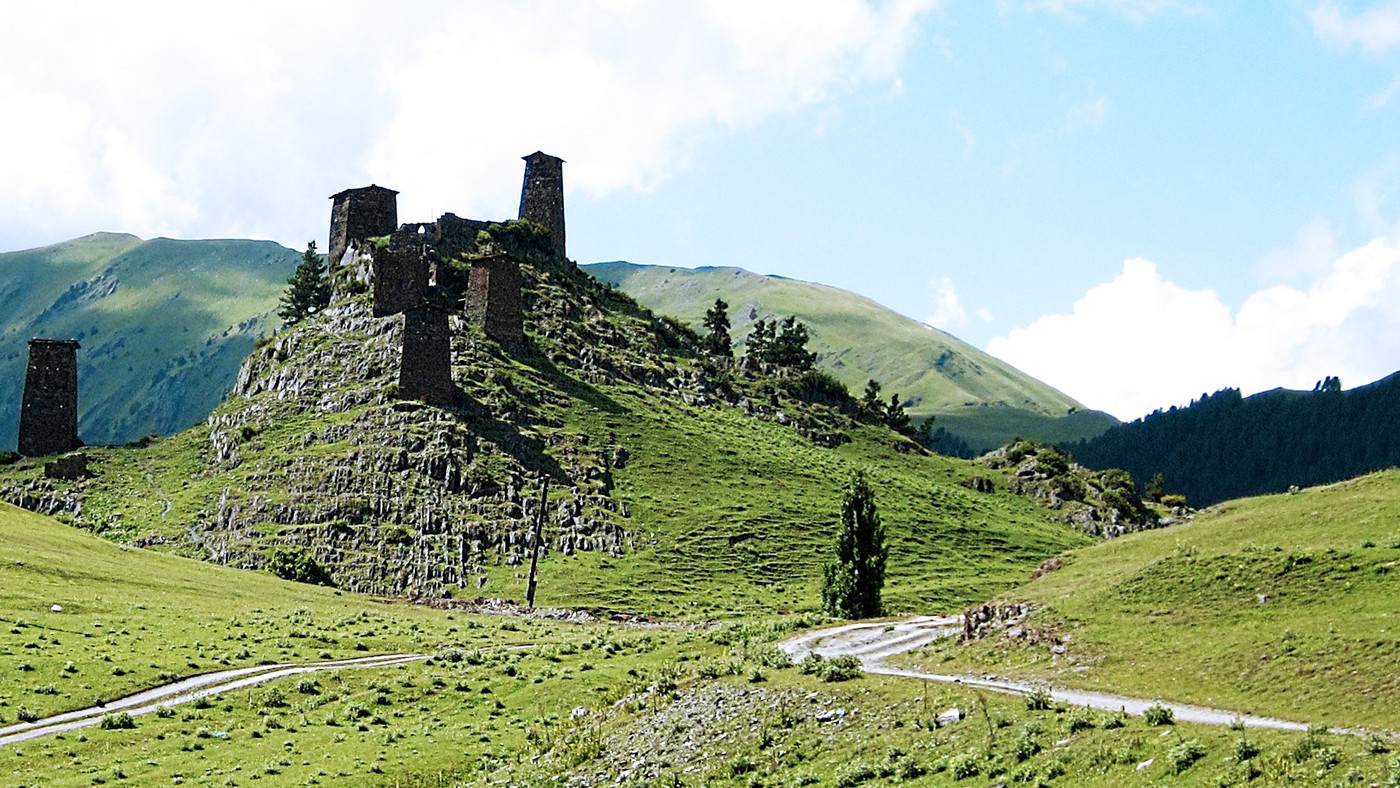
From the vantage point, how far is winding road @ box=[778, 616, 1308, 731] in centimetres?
3524

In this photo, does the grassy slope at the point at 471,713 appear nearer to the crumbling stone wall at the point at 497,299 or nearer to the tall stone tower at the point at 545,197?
the crumbling stone wall at the point at 497,299

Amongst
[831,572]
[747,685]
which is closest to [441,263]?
[831,572]

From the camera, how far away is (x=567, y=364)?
154000 millimetres

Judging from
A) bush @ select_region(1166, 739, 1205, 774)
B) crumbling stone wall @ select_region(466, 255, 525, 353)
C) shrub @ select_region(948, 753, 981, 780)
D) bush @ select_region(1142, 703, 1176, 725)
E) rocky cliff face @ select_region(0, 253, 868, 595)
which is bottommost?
shrub @ select_region(948, 753, 981, 780)

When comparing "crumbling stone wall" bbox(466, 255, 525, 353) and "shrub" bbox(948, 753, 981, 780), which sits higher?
"crumbling stone wall" bbox(466, 255, 525, 353)

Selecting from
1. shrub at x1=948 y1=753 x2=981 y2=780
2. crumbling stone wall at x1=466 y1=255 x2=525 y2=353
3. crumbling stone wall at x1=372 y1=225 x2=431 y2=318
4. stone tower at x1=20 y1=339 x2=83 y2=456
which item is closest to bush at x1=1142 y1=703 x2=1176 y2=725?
shrub at x1=948 y1=753 x2=981 y2=780

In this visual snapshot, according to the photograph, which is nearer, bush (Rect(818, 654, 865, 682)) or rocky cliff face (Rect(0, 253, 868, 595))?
bush (Rect(818, 654, 865, 682))

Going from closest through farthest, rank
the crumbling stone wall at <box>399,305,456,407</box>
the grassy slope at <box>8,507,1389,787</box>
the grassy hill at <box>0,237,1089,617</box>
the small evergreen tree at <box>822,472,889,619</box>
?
the grassy slope at <box>8,507,1389,787</box>, the small evergreen tree at <box>822,472,889,619</box>, the grassy hill at <box>0,237,1089,617</box>, the crumbling stone wall at <box>399,305,456,407</box>

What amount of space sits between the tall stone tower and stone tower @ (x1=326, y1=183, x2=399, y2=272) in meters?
24.0

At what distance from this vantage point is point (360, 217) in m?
160

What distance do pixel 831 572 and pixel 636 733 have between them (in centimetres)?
3387

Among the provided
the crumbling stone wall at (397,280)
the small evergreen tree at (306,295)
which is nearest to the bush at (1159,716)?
A: the crumbling stone wall at (397,280)

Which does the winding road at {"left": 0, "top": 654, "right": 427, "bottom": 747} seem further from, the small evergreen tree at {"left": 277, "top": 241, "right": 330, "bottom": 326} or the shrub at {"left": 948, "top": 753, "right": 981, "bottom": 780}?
the small evergreen tree at {"left": 277, "top": 241, "right": 330, "bottom": 326}

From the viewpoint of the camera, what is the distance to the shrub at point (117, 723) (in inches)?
2088
